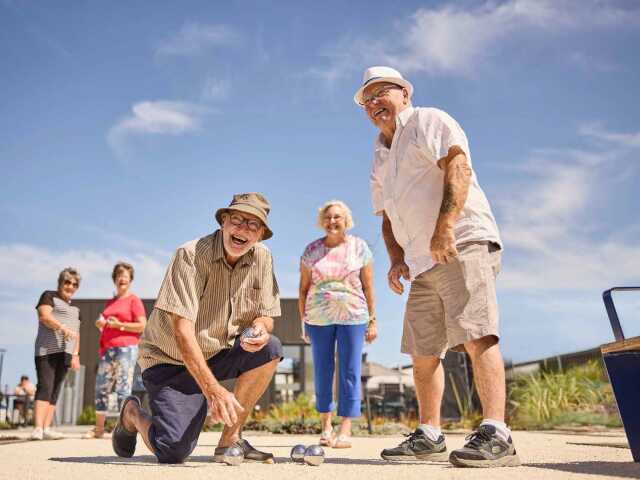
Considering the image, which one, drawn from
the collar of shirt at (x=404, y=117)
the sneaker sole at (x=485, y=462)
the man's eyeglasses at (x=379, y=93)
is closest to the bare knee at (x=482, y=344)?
the sneaker sole at (x=485, y=462)

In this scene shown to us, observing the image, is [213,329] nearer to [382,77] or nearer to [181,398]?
[181,398]

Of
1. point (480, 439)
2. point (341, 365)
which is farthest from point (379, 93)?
point (341, 365)

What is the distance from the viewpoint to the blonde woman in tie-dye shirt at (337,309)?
4523mm

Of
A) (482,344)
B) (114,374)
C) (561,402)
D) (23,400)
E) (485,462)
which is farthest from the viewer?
(23,400)

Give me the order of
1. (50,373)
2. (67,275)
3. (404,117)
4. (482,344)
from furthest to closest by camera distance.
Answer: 1. (67,275)
2. (50,373)
3. (404,117)
4. (482,344)

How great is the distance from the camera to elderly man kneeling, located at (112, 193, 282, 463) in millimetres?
2857

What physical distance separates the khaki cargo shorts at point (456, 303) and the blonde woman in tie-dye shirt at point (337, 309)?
156cm

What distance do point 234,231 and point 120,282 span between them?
353 cm

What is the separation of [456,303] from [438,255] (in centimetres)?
22

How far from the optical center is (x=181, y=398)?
2.98 meters

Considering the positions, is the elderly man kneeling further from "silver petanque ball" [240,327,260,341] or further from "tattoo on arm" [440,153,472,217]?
"tattoo on arm" [440,153,472,217]

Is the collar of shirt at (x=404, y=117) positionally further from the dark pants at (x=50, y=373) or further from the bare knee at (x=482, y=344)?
the dark pants at (x=50, y=373)

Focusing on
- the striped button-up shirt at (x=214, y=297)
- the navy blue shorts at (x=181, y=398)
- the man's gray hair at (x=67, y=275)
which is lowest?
the navy blue shorts at (x=181, y=398)

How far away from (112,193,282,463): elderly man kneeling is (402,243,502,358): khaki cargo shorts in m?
0.75
